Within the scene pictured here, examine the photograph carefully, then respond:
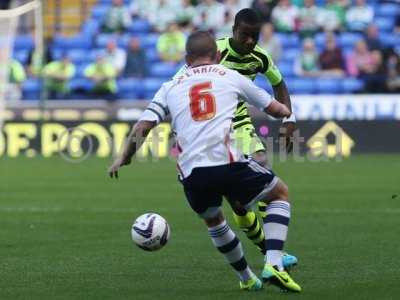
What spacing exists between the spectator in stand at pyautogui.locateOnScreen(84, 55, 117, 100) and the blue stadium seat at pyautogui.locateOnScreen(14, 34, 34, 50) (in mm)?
3281

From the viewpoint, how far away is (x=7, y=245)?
11039 millimetres

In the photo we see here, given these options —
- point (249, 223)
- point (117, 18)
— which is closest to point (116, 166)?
point (249, 223)

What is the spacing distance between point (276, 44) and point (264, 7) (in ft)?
4.63

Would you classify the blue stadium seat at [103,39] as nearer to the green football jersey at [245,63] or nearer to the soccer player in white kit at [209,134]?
the green football jersey at [245,63]

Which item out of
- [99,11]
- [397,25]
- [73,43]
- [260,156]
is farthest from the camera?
[99,11]

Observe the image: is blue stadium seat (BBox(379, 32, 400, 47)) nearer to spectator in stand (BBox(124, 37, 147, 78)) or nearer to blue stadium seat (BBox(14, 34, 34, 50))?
spectator in stand (BBox(124, 37, 147, 78))

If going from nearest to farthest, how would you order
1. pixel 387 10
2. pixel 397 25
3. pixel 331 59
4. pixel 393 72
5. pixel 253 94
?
pixel 253 94 → pixel 393 72 → pixel 331 59 → pixel 397 25 → pixel 387 10

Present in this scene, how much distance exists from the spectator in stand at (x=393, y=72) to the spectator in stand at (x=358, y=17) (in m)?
1.88

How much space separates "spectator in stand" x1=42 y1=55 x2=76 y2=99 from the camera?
27594 mm

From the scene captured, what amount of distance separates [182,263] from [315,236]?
2.39 metres

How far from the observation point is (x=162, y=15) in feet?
97.3

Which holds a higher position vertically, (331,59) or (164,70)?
(331,59)

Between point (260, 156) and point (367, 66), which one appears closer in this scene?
point (260, 156)

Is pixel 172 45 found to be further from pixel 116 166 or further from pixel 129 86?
pixel 116 166
